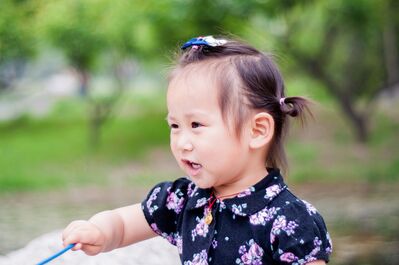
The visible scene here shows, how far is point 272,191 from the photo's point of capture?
1838 millimetres

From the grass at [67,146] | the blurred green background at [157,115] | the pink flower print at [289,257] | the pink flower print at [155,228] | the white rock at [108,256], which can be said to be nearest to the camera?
the pink flower print at [289,257]

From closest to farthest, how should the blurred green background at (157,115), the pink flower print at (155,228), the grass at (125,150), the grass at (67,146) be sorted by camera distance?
the pink flower print at (155,228)
the blurred green background at (157,115)
the grass at (125,150)
the grass at (67,146)

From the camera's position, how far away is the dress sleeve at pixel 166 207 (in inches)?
79.1

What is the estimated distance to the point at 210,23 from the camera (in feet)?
28.6

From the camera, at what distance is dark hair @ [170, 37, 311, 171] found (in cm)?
177

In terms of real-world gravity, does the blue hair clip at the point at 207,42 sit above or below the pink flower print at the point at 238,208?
above

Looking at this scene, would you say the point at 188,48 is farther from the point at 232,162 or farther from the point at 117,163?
the point at 117,163

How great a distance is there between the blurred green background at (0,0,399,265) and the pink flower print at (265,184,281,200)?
2431 mm

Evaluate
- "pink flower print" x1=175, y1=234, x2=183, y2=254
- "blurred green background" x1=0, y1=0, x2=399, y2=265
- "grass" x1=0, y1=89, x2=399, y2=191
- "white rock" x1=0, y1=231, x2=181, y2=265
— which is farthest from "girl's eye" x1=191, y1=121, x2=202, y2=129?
"grass" x1=0, y1=89, x2=399, y2=191

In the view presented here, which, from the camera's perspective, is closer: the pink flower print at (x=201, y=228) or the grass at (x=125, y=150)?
the pink flower print at (x=201, y=228)

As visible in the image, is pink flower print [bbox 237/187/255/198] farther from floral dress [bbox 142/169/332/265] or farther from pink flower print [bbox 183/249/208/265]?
pink flower print [bbox 183/249/208/265]

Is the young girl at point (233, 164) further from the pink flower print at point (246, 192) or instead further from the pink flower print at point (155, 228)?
the pink flower print at point (155, 228)

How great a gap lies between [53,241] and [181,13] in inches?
221

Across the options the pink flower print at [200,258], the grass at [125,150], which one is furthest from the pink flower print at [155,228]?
the grass at [125,150]
